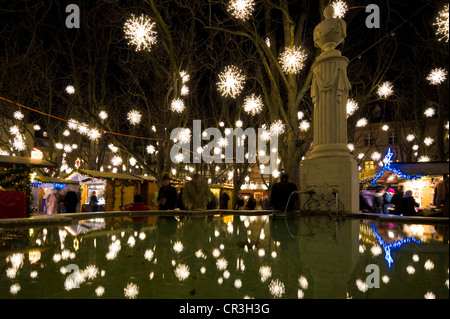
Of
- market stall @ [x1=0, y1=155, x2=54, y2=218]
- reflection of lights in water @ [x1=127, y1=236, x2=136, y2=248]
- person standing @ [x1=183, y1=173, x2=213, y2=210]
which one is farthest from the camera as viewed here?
person standing @ [x1=183, y1=173, x2=213, y2=210]

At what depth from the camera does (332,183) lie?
8.57 metres

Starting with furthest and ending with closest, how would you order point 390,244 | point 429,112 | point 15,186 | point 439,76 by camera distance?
point 429,112, point 15,186, point 439,76, point 390,244

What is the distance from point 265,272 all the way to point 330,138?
6.99 m

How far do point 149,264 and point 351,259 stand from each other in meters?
1.79

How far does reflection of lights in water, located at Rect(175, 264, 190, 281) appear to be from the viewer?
248cm

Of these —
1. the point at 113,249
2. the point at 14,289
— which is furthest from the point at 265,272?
the point at 113,249

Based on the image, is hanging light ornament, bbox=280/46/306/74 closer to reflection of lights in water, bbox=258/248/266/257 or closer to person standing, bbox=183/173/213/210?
person standing, bbox=183/173/213/210

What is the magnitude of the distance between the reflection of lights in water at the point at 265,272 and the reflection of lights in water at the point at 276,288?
99mm

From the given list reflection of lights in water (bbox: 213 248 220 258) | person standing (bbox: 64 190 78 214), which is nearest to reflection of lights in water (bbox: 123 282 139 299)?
reflection of lights in water (bbox: 213 248 220 258)

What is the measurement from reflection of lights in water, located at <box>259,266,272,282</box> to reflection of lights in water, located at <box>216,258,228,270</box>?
0.32m

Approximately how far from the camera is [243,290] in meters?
2.18

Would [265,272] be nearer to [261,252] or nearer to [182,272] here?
[182,272]
